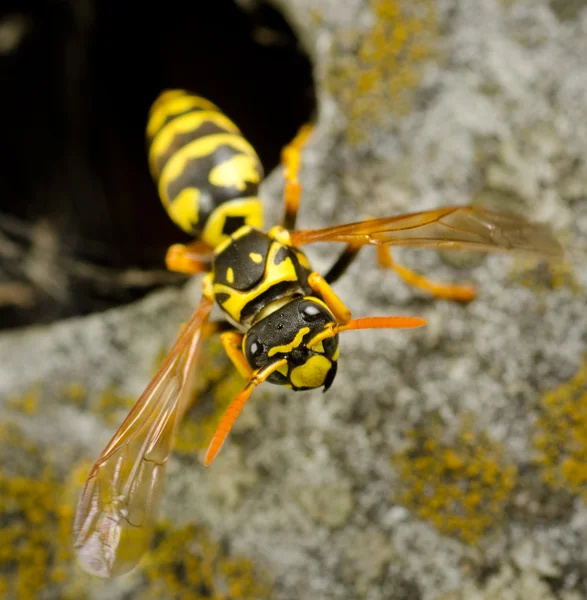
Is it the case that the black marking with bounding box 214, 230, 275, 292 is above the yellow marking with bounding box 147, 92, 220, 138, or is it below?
below

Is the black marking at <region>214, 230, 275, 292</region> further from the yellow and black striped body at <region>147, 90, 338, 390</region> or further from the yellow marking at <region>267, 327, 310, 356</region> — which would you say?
the yellow marking at <region>267, 327, 310, 356</region>

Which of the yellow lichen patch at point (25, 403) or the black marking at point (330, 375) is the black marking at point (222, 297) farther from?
the yellow lichen patch at point (25, 403)

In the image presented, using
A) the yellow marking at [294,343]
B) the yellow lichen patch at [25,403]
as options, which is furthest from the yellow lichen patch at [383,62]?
the yellow lichen patch at [25,403]

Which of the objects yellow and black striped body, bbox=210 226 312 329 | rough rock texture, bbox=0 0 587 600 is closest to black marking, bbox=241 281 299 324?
yellow and black striped body, bbox=210 226 312 329

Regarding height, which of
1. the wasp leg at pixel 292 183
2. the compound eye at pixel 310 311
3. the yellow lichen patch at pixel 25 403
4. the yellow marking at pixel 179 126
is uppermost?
the yellow marking at pixel 179 126

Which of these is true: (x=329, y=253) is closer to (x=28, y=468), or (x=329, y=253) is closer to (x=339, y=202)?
(x=339, y=202)

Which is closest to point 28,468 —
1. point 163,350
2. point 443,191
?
point 163,350

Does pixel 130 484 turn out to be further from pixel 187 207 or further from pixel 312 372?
pixel 187 207
